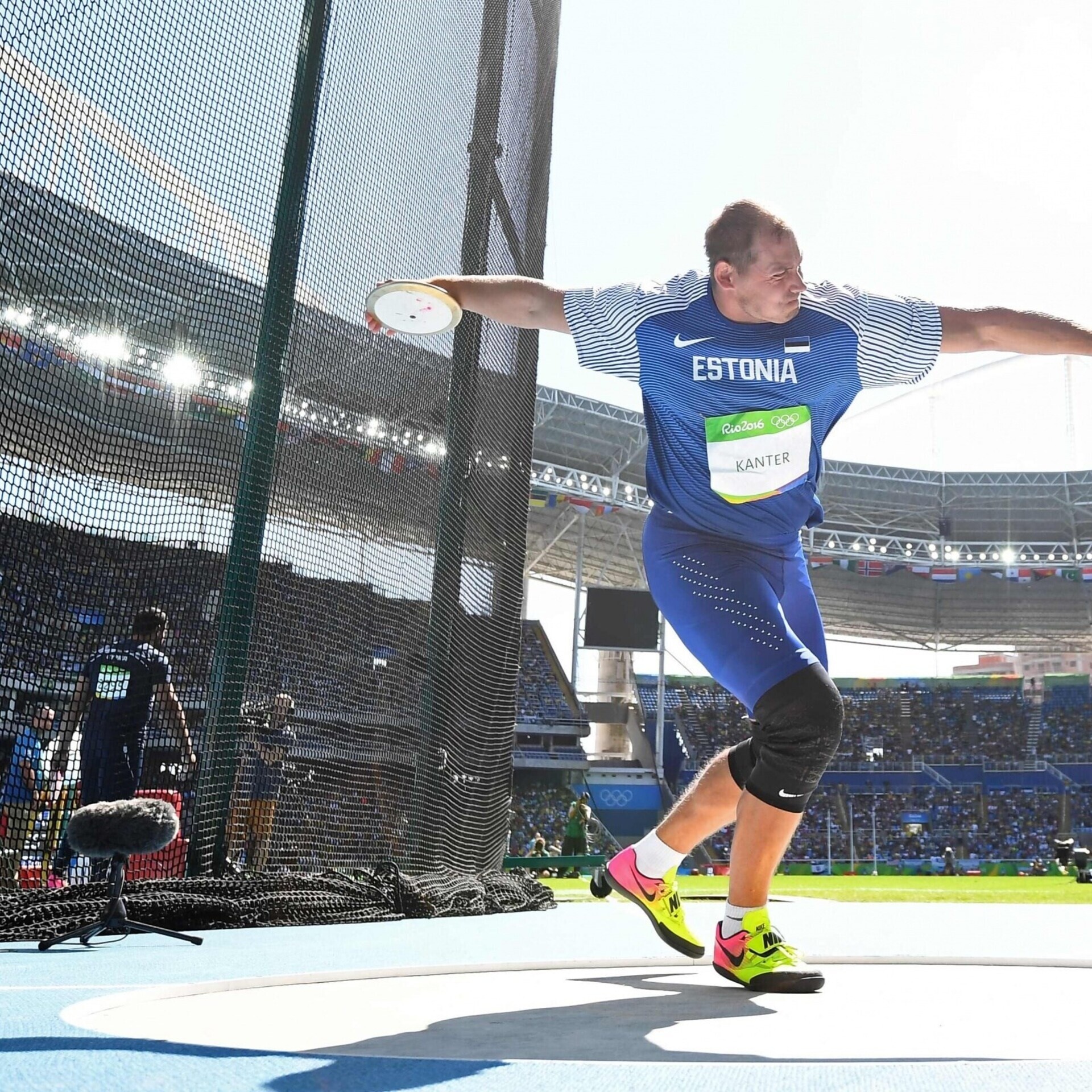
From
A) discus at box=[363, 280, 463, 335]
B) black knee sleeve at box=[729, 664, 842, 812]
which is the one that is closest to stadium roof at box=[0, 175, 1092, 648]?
discus at box=[363, 280, 463, 335]

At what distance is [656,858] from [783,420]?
1095mm

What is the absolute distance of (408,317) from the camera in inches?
93.7

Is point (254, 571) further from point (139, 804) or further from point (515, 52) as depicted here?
point (515, 52)

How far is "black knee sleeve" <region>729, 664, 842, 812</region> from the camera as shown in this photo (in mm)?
2223

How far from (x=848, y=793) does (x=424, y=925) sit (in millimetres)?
28823

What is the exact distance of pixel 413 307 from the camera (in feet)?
7.70

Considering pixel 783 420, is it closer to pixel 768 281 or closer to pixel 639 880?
pixel 768 281

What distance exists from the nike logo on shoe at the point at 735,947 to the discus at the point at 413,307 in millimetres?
1405

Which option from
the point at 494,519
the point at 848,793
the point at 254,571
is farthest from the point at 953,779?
the point at 254,571

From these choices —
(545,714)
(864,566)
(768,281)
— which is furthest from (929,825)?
(768,281)

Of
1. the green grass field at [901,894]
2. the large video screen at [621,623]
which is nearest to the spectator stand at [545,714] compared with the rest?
the large video screen at [621,623]

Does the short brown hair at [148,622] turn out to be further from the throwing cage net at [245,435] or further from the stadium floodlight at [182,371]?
the stadium floodlight at [182,371]

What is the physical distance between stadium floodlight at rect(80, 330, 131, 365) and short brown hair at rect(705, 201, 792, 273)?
1831mm

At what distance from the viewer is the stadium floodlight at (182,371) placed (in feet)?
11.4
